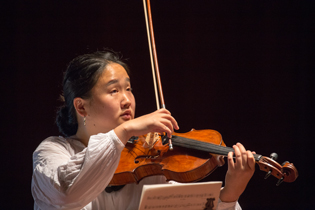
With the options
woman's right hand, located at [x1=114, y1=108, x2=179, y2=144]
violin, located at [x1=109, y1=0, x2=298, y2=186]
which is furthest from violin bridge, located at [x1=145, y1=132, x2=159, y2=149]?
woman's right hand, located at [x1=114, y1=108, x2=179, y2=144]

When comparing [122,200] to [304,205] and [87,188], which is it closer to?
[87,188]

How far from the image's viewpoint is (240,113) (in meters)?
2.54

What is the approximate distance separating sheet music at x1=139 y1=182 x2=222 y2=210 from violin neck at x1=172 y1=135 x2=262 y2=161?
24 cm

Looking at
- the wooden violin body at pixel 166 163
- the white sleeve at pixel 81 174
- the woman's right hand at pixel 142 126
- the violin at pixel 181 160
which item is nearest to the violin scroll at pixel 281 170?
the violin at pixel 181 160

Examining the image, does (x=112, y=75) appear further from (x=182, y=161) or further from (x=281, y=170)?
(x=281, y=170)

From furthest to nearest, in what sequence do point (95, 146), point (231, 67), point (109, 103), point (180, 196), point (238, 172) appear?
point (231, 67), point (109, 103), point (238, 172), point (95, 146), point (180, 196)

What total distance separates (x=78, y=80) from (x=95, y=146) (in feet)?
1.61

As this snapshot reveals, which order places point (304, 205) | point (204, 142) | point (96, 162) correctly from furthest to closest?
point (304, 205), point (204, 142), point (96, 162)

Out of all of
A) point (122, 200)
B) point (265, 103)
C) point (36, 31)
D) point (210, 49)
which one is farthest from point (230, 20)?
point (122, 200)

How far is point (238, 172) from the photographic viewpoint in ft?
4.38

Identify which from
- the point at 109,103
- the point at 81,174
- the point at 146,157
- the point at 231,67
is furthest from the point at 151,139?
the point at 231,67

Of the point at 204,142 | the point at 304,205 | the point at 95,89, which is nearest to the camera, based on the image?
the point at 204,142

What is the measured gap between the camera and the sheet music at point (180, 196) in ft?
3.28

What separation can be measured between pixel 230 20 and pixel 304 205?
144 cm
